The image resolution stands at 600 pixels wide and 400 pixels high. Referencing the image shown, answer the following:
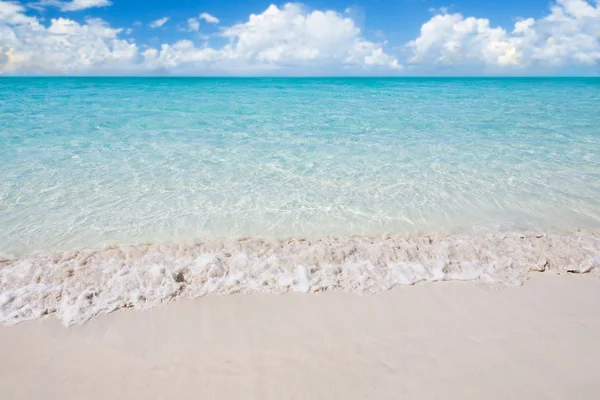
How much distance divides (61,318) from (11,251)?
2566 mm

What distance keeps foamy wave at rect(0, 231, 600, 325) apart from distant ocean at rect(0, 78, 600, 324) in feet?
0.08

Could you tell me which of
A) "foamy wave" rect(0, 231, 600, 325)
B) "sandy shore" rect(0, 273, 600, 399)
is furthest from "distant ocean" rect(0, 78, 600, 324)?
"sandy shore" rect(0, 273, 600, 399)

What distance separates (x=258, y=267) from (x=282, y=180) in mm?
4049

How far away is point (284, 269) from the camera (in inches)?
200

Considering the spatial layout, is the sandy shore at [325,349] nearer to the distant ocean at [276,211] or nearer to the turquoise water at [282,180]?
the distant ocean at [276,211]

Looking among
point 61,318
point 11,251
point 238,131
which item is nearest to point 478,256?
point 61,318

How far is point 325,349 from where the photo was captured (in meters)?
3.69

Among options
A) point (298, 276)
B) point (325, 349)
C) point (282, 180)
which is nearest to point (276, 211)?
point (282, 180)

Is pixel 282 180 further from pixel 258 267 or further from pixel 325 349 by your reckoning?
pixel 325 349

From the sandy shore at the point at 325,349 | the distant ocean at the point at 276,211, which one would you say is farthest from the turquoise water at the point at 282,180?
the sandy shore at the point at 325,349

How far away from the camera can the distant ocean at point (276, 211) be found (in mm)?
4867

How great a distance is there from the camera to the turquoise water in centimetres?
Answer: 663

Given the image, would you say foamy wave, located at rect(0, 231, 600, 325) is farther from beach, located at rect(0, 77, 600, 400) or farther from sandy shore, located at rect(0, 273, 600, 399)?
sandy shore, located at rect(0, 273, 600, 399)

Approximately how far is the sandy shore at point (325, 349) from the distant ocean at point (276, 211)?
39 cm
